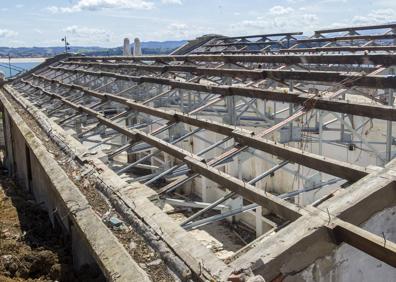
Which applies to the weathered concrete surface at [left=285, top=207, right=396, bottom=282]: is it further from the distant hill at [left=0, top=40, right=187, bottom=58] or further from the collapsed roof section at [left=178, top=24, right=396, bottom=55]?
the distant hill at [left=0, top=40, right=187, bottom=58]

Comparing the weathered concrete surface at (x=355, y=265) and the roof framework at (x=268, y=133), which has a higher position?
the roof framework at (x=268, y=133)

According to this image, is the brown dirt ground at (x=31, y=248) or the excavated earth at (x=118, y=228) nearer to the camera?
the excavated earth at (x=118, y=228)

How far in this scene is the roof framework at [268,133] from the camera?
5.32 m

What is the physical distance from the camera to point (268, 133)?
9.00 metres

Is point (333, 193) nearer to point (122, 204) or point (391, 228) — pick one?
point (391, 228)

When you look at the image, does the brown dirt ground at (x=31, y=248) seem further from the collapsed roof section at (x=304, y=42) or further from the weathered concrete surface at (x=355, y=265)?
the collapsed roof section at (x=304, y=42)

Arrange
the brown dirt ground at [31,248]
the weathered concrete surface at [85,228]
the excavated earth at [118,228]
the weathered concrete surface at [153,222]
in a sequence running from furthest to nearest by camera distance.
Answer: the brown dirt ground at [31,248], the weathered concrete surface at [85,228], the excavated earth at [118,228], the weathered concrete surface at [153,222]

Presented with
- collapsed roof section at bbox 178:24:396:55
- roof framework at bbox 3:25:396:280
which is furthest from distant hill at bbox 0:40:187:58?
roof framework at bbox 3:25:396:280

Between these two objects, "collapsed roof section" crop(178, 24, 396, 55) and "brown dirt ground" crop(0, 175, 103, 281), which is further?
"collapsed roof section" crop(178, 24, 396, 55)

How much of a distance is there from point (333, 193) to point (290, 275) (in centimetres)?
152

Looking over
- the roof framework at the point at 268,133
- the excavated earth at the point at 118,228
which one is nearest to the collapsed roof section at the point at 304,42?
the roof framework at the point at 268,133

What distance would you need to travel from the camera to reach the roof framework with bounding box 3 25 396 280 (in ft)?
17.5

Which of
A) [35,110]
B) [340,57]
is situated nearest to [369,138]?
[340,57]

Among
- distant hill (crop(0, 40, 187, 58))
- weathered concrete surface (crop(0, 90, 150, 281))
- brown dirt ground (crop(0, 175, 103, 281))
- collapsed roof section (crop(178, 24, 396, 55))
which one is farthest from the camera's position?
distant hill (crop(0, 40, 187, 58))
